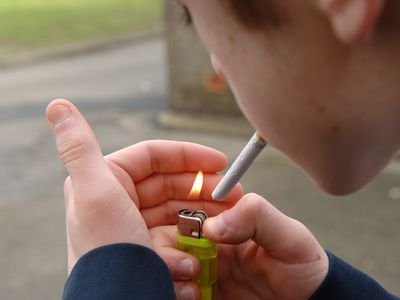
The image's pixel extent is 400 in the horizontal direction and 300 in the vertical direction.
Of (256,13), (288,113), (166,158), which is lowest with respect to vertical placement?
(166,158)

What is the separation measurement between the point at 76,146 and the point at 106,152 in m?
3.23

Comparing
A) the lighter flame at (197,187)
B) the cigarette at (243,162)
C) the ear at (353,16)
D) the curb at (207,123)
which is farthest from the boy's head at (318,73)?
the curb at (207,123)

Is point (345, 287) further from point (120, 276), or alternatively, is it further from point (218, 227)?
point (120, 276)

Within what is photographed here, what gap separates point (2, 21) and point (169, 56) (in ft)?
20.4

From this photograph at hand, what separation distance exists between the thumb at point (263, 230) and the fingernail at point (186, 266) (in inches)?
2.3

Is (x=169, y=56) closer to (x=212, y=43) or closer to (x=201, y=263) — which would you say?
(x=201, y=263)

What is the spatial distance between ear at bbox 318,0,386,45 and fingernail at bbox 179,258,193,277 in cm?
58

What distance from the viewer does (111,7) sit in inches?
462

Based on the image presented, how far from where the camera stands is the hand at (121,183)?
984 millimetres

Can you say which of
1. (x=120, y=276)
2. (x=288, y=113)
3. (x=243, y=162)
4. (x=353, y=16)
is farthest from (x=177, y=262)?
(x=353, y=16)

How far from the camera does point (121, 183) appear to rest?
43.6 inches

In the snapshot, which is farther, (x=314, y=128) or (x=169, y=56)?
(x=169, y=56)

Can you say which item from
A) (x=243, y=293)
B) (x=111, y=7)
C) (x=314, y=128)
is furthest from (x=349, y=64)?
(x=111, y=7)

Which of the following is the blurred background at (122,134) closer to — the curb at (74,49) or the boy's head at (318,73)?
the curb at (74,49)
